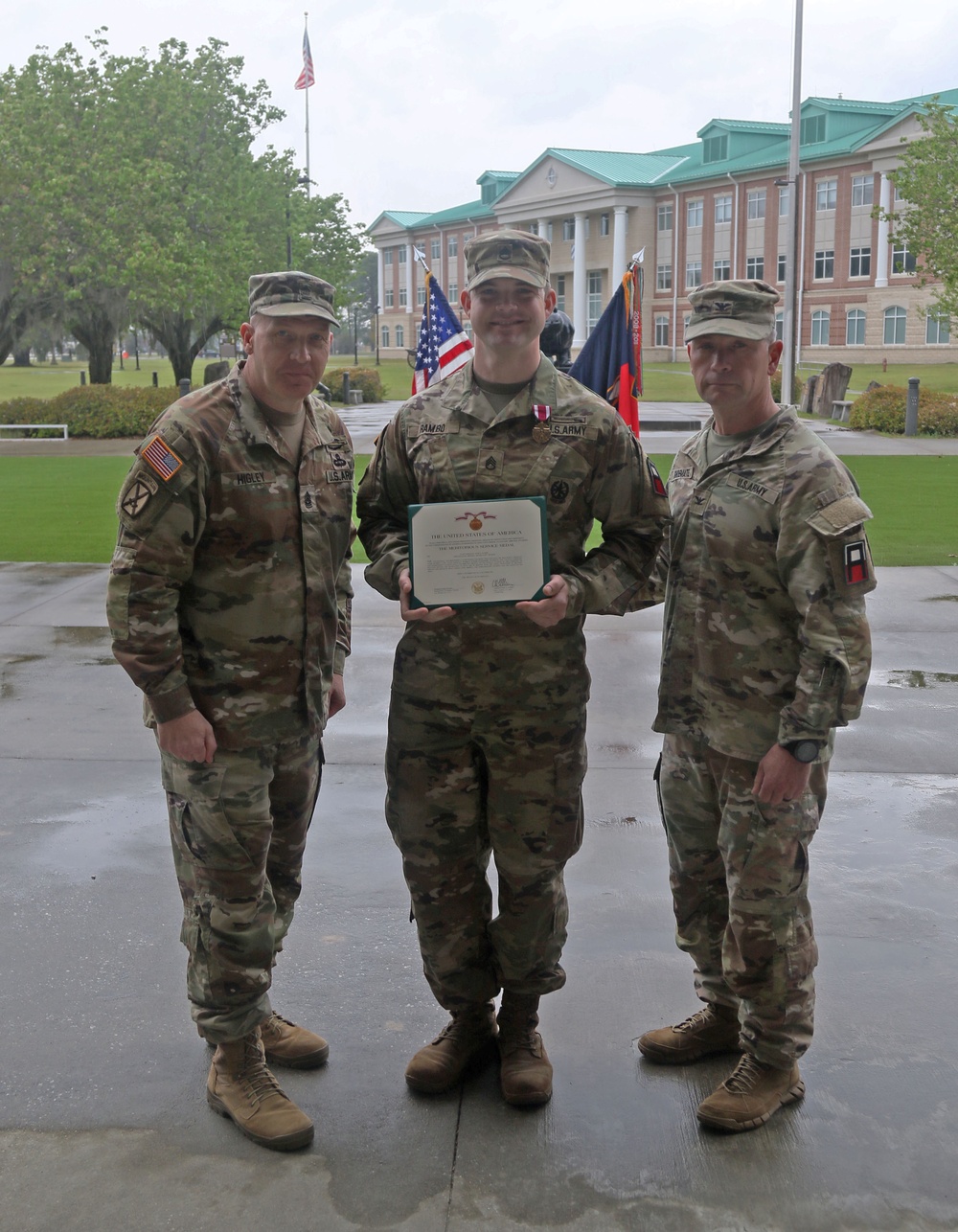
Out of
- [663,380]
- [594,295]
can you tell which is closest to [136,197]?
[663,380]

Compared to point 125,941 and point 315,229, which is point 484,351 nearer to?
point 125,941

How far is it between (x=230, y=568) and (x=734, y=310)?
4.79 ft

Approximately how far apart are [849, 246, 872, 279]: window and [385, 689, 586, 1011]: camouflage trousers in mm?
65402

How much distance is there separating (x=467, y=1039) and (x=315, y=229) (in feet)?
151

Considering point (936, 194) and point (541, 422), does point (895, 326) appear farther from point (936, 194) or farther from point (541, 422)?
point (541, 422)

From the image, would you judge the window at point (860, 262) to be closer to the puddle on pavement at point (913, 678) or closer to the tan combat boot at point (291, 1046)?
the puddle on pavement at point (913, 678)

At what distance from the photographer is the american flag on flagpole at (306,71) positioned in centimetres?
3912

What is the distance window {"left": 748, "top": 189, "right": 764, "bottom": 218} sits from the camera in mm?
67562

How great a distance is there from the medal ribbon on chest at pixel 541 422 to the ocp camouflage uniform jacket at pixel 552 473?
1 cm

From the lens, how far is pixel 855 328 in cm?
6425

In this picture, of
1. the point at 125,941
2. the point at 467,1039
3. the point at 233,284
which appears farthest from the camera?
the point at 233,284

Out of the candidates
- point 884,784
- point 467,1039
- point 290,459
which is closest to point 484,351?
point 290,459

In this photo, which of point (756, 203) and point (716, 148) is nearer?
point (756, 203)

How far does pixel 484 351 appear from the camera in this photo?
3.29 meters
